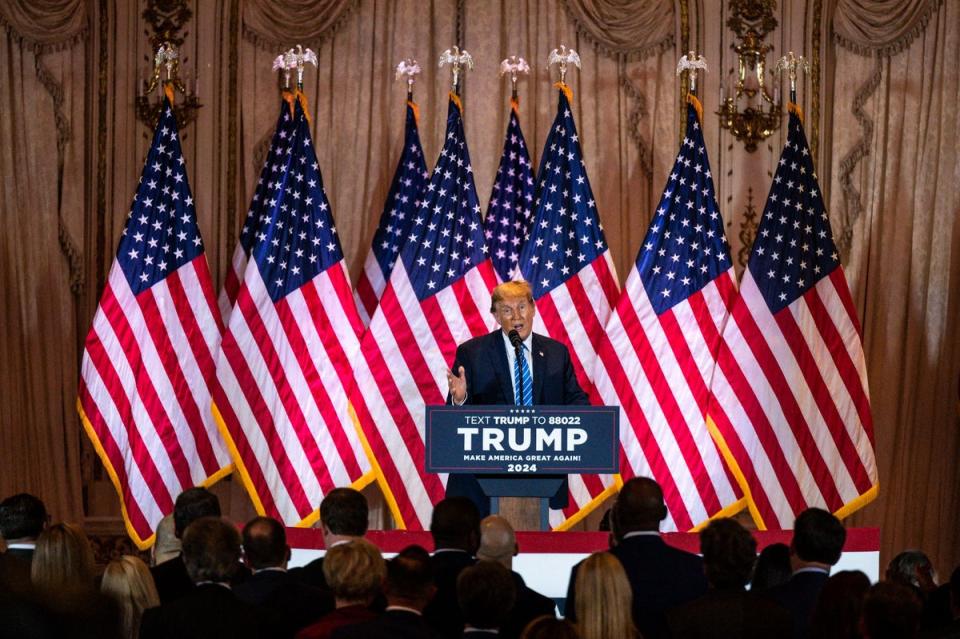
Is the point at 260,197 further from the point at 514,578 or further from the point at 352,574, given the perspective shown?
the point at 352,574

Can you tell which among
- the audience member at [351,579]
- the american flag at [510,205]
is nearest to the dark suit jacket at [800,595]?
the audience member at [351,579]

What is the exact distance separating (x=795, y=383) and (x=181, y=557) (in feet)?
16.5

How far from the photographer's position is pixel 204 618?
405 cm

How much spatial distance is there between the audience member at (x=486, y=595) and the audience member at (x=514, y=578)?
1.30 feet

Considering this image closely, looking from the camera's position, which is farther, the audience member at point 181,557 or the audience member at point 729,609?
the audience member at point 181,557

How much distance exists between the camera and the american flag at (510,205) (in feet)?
31.0

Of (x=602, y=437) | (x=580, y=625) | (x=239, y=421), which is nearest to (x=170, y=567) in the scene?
(x=580, y=625)

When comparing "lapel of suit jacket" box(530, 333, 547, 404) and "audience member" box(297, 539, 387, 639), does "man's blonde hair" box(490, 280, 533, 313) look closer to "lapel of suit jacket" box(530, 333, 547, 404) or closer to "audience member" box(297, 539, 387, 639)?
"lapel of suit jacket" box(530, 333, 547, 404)

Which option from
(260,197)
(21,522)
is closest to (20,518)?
(21,522)

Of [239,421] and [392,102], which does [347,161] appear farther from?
[239,421]

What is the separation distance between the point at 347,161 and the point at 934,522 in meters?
4.68

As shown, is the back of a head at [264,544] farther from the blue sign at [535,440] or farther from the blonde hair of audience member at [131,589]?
the blue sign at [535,440]

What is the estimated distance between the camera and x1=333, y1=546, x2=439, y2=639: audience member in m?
3.86

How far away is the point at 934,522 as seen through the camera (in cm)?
967
